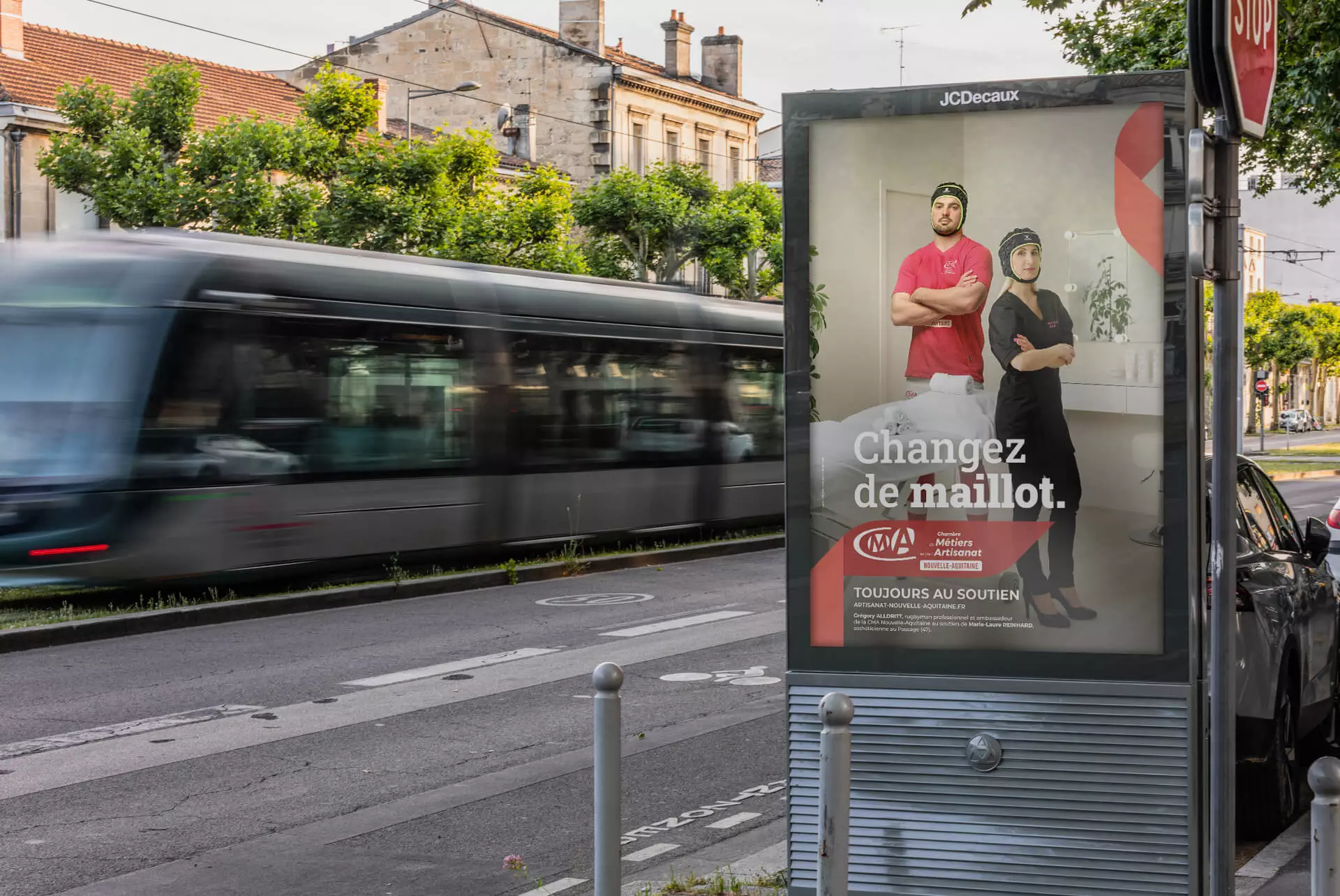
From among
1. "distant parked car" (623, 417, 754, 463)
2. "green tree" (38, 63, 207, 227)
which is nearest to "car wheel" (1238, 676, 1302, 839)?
"distant parked car" (623, 417, 754, 463)

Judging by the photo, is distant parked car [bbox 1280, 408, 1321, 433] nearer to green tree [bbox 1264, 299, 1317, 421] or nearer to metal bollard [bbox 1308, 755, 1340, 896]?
green tree [bbox 1264, 299, 1317, 421]

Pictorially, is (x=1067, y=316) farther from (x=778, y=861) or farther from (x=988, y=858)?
(x=778, y=861)

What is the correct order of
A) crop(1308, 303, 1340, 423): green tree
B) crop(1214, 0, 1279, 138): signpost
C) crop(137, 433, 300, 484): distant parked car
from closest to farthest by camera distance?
1. crop(1214, 0, 1279, 138): signpost
2. crop(137, 433, 300, 484): distant parked car
3. crop(1308, 303, 1340, 423): green tree

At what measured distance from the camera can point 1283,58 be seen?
15.3m

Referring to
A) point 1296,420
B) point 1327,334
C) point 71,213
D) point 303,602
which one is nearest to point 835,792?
point 303,602

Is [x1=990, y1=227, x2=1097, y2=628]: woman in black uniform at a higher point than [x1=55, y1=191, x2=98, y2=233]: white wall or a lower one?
lower

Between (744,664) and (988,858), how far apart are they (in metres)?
6.03

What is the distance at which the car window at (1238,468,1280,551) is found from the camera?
672 centimetres

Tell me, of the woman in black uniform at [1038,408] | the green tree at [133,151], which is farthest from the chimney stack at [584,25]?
the woman in black uniform at [1038,408]

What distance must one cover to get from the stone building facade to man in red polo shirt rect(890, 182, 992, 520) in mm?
47069

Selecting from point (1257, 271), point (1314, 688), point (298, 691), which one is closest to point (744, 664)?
point (298, 691)

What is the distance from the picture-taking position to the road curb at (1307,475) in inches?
1557

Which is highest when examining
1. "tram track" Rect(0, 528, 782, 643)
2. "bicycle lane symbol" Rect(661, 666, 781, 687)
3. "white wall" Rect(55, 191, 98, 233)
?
"white wall" Rect(55, 191, 98, 233)

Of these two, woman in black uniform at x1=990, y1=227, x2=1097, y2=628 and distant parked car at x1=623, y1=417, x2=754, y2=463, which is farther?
distant parked car at x1=623, y1=417, x2=754, y2=463
